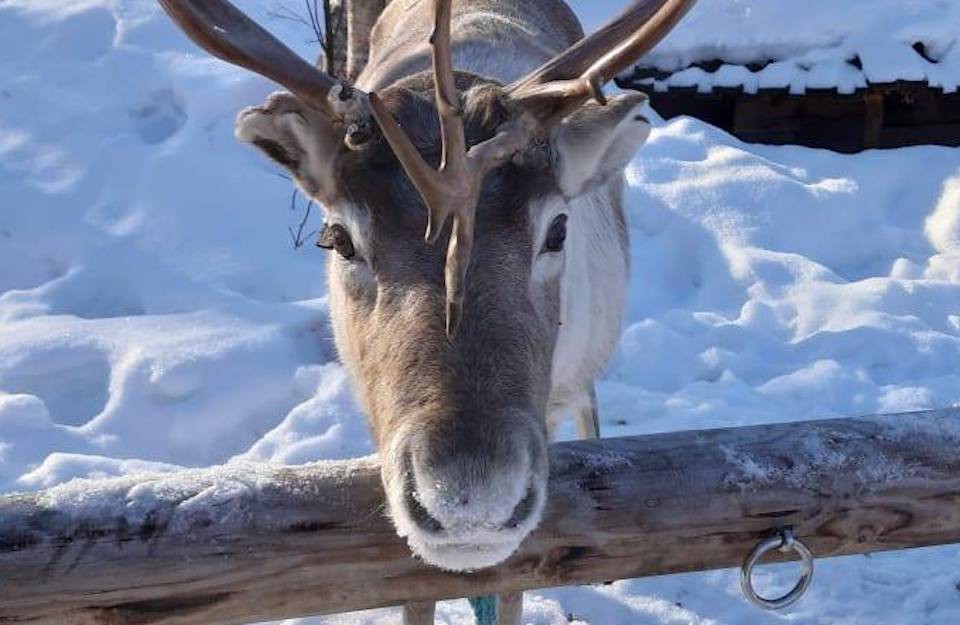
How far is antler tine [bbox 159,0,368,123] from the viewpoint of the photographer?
2.69 m

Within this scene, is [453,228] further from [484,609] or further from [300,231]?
[300,231]

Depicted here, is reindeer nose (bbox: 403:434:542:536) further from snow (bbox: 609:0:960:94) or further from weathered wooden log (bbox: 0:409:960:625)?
snow (bbox: 609:0:960:94)

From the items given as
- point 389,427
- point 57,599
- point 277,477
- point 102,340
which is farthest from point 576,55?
point 102,340

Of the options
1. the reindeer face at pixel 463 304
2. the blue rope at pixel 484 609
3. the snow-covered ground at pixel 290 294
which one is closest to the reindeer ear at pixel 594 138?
the reindeer face at pixel 463 304

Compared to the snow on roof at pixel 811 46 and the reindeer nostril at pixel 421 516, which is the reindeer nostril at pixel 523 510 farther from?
the snow on roof at pixel 811 46

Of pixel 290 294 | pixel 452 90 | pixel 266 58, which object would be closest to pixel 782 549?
pixel 452 90

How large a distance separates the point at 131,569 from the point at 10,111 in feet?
21.0

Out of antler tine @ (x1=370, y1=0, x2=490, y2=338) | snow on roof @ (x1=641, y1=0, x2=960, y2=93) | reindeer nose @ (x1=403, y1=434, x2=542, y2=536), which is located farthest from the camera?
snow on roof @ (x1=641, y1=0, x2=960, y2=93)

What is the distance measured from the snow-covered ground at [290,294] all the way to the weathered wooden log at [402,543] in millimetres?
1812

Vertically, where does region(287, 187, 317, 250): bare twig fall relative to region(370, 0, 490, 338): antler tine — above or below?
above

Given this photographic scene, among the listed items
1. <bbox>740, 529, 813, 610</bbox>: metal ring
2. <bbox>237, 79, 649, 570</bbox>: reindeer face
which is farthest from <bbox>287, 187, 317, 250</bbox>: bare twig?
<bbox>740, 529, 813, 610</bbox>: metal ring

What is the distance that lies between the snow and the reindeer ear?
5723mm

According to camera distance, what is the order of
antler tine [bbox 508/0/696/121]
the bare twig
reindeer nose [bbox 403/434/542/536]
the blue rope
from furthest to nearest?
the bare twig, the blue rope, antler tine [bbox 508/0/696/121], reindeer nose [bbox 403/434/542/536]

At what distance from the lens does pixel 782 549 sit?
7.89ft
